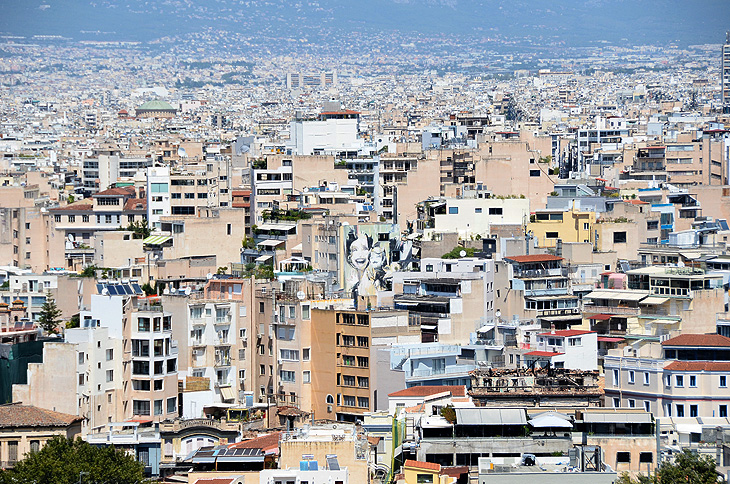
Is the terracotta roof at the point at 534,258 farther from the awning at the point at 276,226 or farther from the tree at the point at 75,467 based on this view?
the tree at the point at 75,467

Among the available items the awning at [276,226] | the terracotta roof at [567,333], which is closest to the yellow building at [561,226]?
the awning at [276,226]

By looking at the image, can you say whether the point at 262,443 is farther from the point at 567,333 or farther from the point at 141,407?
the point at 567,333

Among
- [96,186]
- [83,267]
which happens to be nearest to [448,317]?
[83,267]

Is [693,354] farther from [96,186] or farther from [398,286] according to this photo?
[96,186]

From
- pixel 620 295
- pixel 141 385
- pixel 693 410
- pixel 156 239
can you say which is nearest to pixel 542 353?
pixel 620 295

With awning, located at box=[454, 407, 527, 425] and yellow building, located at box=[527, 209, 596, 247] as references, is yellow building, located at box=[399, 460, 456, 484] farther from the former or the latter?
yellow building, located at box=[527, 209, 596, 247]
